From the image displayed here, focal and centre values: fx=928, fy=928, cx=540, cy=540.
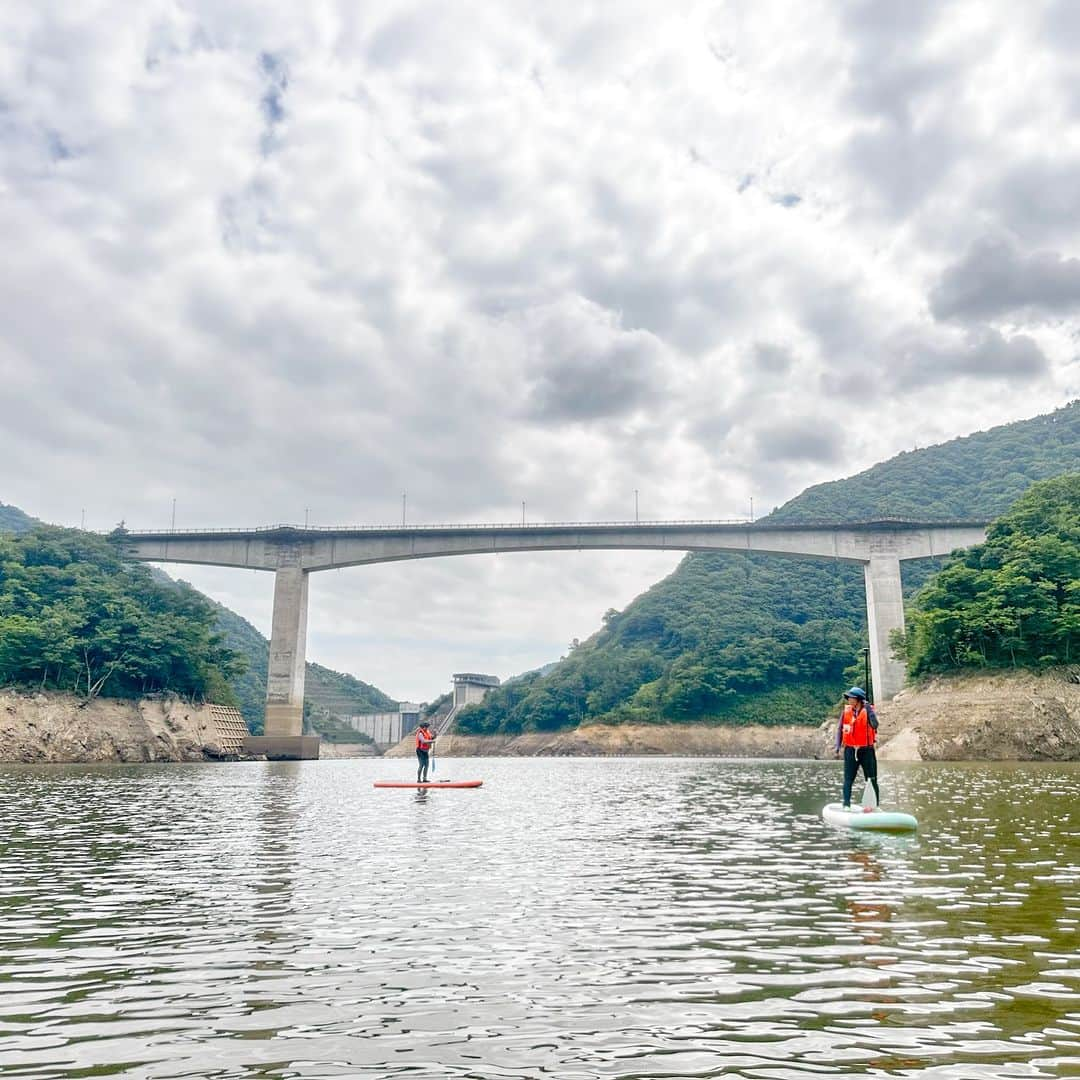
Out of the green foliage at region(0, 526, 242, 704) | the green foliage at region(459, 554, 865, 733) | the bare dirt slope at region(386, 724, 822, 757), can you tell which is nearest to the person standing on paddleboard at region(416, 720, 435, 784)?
the green foliage at region(0, 526, 242, 704)

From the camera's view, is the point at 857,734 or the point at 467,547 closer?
the point at 857,734

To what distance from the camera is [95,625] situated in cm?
7944

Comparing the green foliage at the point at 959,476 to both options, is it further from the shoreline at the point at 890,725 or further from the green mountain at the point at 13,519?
the green mountain at the point at 13,519

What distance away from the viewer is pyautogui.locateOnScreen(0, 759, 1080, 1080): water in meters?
5.32

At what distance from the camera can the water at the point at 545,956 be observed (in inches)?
209

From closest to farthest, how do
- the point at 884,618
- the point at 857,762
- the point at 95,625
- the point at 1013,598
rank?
the point at 857,762, the point at 1013,598, the point at 95,625, the point at 884,618

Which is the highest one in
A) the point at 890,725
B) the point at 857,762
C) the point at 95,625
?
the point at 95,625

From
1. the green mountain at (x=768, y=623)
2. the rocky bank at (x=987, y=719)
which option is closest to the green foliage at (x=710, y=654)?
the green mountain at (x=768, y=623)

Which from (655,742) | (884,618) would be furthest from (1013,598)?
(655,742)

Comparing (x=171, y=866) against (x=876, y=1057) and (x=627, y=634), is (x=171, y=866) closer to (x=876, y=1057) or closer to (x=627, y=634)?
(x=876, y=1057)

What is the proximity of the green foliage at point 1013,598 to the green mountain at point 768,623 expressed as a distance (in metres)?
31.8

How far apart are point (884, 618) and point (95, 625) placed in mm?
71653

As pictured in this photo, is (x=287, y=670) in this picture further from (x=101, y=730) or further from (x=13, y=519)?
(x=13, y=519)

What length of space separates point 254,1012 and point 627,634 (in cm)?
15278
